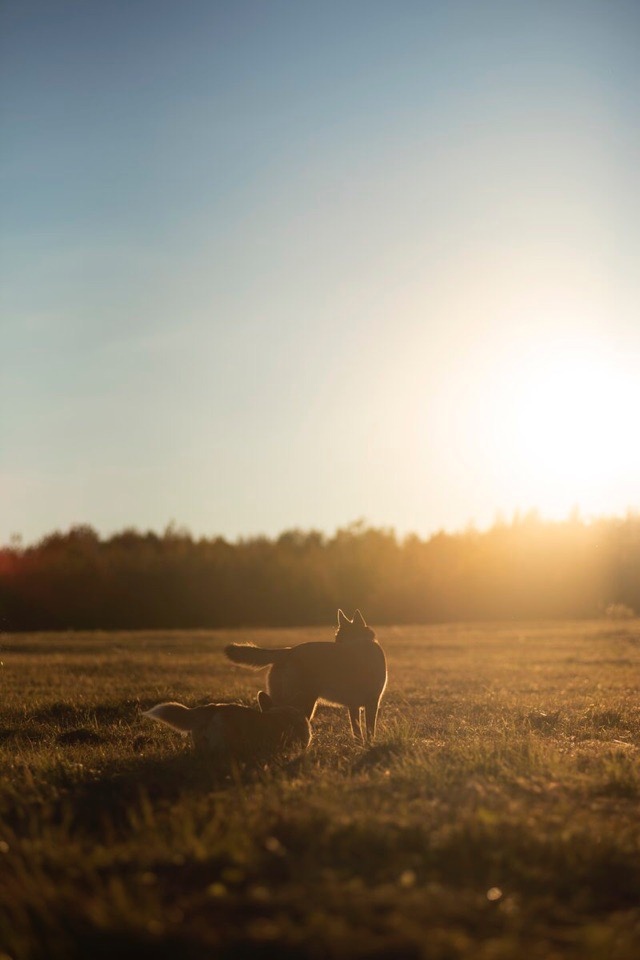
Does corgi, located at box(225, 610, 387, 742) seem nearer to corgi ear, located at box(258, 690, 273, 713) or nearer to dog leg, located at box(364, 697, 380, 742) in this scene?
dog leg, located at box(364, 697, 380, 742)

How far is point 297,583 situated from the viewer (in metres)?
87.0

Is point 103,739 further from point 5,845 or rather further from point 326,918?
point 326,918

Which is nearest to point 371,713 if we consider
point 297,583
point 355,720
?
point 355,720

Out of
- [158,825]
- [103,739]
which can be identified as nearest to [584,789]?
[158,825]

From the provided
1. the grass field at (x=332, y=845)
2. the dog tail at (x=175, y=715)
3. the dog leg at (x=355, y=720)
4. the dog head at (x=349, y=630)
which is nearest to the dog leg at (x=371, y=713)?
the dog leg at (x=355, y=720)

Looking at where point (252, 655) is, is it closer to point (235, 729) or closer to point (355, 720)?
point (235, 729)

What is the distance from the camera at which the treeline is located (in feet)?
250

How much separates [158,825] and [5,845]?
109 centimetres

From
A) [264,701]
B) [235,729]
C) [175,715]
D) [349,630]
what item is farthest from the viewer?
[349,630]

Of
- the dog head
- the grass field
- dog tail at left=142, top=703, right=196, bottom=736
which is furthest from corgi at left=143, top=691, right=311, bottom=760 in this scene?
the dog head

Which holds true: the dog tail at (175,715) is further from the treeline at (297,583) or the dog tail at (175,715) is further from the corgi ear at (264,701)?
the treeline at (297,583)

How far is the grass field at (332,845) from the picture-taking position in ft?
14.8

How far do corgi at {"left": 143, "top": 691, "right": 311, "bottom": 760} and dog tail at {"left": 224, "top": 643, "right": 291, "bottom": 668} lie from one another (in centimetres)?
100

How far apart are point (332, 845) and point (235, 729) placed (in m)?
4.56
